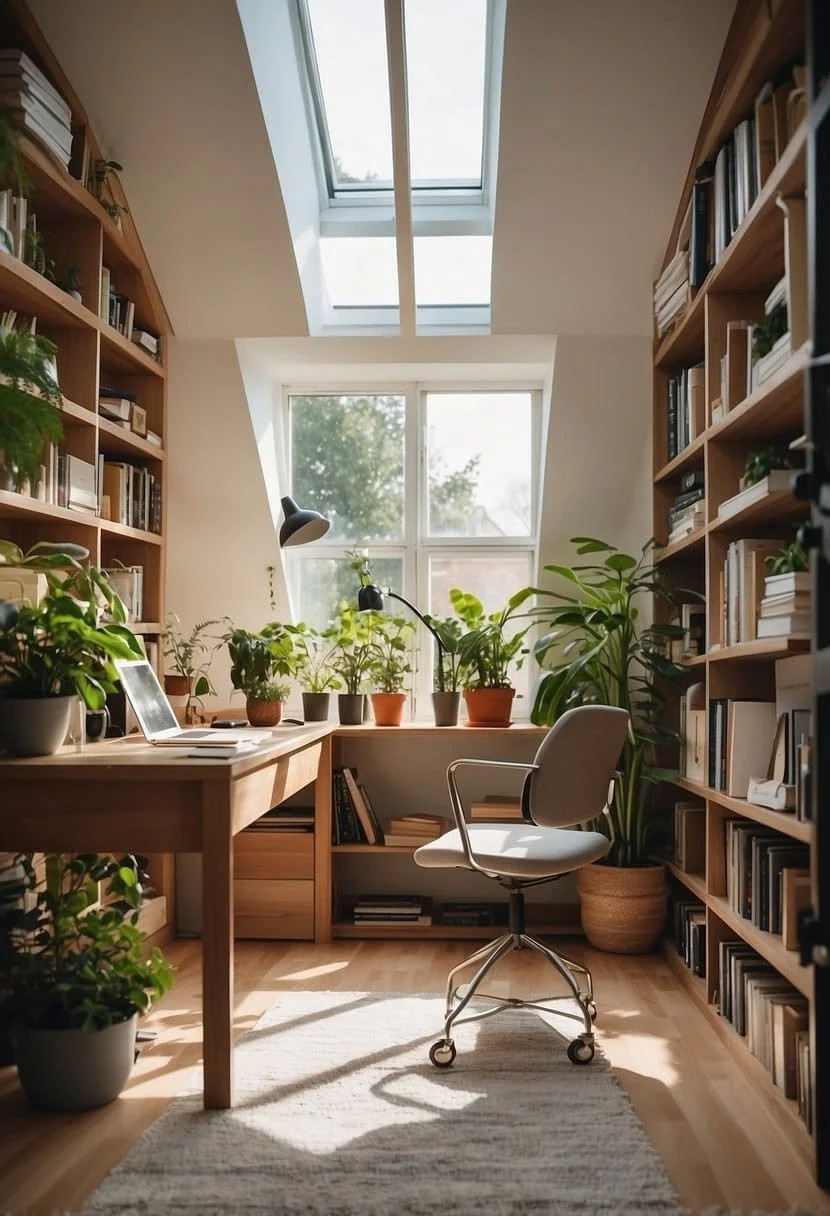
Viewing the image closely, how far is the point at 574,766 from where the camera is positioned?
9.91 feet

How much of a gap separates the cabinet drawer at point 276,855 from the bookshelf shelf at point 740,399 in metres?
1.39

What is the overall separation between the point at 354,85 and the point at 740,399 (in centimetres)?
197

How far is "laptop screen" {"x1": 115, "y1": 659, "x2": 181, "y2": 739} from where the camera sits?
120 inches

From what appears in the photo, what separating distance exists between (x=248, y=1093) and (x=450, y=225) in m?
3.21

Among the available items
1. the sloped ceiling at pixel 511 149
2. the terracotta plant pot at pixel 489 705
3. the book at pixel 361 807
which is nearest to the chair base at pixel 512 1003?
the book at pixel 361 807

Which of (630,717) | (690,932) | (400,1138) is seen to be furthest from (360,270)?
(400,1138)

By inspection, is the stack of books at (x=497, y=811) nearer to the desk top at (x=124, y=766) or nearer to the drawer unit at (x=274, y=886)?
the drawer unit at (x=274, y=886)

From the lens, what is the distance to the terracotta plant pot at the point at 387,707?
14.2ft

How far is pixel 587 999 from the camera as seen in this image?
3.06 metres

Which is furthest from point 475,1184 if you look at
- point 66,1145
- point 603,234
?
point 603,234

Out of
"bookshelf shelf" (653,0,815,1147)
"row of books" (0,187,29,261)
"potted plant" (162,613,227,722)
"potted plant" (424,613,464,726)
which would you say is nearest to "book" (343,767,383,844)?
"potted plant" (424,613,464,726)

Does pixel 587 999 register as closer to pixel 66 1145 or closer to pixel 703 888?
pixel 703 888

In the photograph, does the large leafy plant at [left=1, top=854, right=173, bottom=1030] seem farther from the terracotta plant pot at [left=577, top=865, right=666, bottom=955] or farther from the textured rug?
the terracotta plant pot at [left=577, top=865, right=666, bottom=955]

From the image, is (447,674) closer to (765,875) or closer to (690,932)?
(690,932)
